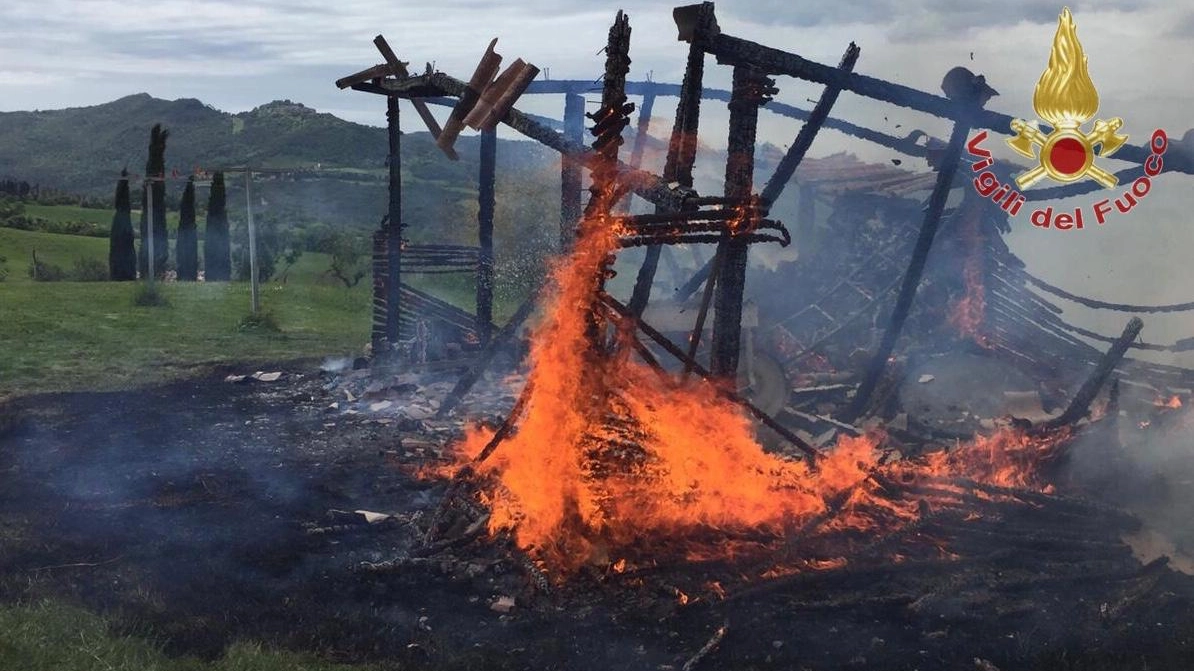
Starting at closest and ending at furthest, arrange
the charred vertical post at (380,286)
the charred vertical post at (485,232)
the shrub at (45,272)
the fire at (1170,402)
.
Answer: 1. the fire at (1170,402)
2. the charred vertical post at (485,232)
3. the charred vertical post at (380,286)
4. the shrub at (45,272)

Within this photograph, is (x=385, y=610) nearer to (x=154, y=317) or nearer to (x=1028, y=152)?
(x=1028, y=152)

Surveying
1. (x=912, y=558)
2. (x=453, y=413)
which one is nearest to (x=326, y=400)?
(x=453, y=413)

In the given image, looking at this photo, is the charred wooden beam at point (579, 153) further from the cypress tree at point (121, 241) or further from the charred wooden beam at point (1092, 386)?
the cypress tree at point (121, 241)

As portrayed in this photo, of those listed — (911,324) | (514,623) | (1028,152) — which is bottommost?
(514,623)

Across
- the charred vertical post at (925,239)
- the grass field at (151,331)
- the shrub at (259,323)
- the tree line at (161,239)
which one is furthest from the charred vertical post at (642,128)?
the tree line at (161,239)

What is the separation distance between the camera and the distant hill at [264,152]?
2840 inches

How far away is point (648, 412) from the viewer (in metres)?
8.35

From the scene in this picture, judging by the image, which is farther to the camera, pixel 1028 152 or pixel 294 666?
pixel 1028 152

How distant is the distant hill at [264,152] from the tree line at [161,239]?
48.9 ft

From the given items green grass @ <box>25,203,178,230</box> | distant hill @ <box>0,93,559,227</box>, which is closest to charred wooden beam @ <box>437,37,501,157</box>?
distant hill @ <box>0,93,559,227</box>

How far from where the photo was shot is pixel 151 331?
2138 cm

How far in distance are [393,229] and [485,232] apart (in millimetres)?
1736

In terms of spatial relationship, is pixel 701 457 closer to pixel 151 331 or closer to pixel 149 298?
pixel 151 331

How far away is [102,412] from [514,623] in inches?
389
